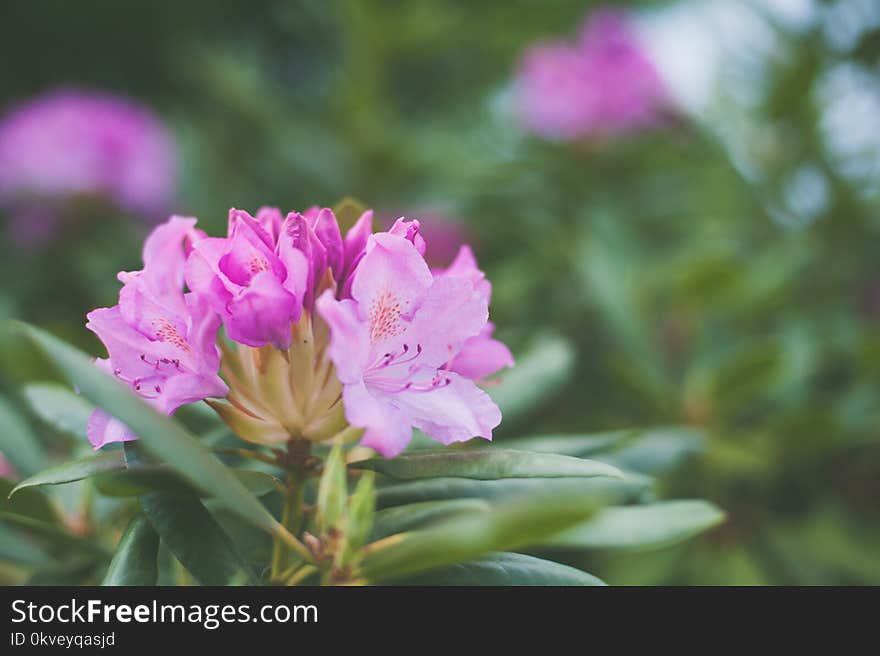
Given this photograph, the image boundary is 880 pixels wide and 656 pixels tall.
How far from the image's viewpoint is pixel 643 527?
2.27 feet

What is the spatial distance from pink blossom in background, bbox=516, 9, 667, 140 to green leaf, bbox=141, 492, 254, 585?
159 cm

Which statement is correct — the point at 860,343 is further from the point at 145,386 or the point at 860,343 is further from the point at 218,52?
the point at 218,52

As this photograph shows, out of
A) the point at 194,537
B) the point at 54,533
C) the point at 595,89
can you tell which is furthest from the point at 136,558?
the point at 595,89

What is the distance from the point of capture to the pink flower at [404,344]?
0.60m

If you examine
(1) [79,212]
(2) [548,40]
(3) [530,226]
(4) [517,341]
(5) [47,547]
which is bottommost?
(5) [47,547]

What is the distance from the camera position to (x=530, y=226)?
1.84 m

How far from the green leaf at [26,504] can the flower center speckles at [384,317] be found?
1.03ft

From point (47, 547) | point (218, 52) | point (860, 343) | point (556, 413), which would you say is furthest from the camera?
point (218, 52)

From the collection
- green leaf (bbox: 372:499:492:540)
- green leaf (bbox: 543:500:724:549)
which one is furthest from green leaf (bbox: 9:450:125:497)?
green leaf (bbox: 543:500:724:549)

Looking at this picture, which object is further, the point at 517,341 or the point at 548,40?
the point at 548,40

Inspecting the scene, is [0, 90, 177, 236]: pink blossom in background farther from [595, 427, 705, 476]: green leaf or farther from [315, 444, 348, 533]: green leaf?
[315, 444, 348, 533]: green leaf

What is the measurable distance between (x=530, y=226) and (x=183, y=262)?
1.25m

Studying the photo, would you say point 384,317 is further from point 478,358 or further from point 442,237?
point 442,237
